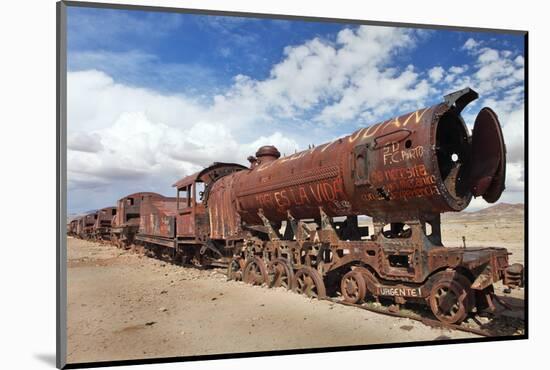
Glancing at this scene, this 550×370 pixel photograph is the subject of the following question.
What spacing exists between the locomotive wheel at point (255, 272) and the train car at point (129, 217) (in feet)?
35.3

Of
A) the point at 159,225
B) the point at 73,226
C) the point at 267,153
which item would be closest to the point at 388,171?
the point at 267,153

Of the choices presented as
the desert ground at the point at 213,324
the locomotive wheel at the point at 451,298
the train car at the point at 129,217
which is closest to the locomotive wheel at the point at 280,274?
the desert ground at the point at 213,324

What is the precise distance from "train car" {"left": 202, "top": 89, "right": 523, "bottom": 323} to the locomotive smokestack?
182 cm

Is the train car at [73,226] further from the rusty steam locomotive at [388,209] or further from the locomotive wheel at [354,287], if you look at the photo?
the locomotive wheel at [354,287]

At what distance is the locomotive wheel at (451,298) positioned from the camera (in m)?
5.81

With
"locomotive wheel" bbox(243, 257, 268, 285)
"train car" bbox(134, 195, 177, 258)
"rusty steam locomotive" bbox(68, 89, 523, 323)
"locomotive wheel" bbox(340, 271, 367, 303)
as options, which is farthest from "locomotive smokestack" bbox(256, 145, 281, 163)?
"locomotive wheel" bbox(340, 271, 367, 303)

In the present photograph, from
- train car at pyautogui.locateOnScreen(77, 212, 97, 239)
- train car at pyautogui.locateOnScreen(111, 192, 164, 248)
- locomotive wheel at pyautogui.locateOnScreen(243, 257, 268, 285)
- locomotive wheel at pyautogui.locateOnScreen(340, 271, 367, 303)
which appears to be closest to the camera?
locomotive wheel at pyautogui.locateOnScreen(340, 271, 367, 303)

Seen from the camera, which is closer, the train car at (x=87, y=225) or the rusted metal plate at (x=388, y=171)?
the rusted metal plate at (x=388, y=171)

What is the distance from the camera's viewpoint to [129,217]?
67.6 ft

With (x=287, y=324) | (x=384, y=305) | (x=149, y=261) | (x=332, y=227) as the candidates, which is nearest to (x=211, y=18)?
(x=332, y=227)

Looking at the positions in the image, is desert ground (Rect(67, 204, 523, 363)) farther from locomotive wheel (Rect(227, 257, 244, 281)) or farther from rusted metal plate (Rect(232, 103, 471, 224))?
rusted metal plate (Rect(232, 103, 471, 224))

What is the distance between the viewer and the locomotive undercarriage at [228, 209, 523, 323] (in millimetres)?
5859

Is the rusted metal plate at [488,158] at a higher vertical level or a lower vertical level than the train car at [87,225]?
higher

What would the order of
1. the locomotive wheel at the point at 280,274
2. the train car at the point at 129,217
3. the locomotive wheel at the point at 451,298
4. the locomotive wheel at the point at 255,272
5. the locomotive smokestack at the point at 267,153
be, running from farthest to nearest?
the train car at the point at 129,217 → the locomotive smokestack at the point at 267,153 → the locomotive wheel at the point at 255,272 → the locomotive wheel at the point at 280,274 → the locomotive wheel at the point at 451,298
